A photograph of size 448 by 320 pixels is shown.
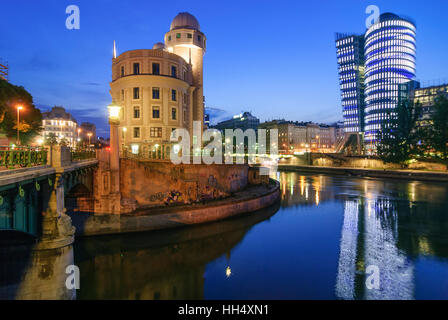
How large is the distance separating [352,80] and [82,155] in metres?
168

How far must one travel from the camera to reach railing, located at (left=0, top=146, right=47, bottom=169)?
9617mm

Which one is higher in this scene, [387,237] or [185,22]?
[185,22]

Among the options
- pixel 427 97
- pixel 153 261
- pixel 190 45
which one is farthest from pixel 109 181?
pixel 427 97

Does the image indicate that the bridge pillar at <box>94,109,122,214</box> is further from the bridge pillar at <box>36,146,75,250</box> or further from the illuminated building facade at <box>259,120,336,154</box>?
the illuminated building facade at <box>259,120,336,154</box>

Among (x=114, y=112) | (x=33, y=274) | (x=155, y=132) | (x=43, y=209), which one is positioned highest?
(x=155, y=132)

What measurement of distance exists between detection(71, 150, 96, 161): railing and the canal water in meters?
6.60

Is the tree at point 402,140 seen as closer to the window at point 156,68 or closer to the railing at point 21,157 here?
the window at point 156,68

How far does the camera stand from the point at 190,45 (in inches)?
1850

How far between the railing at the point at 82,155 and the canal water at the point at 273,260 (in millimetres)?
6596

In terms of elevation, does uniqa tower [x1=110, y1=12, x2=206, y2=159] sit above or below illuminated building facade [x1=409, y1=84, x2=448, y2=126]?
below

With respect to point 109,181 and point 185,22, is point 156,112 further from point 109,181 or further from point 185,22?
point 185,22

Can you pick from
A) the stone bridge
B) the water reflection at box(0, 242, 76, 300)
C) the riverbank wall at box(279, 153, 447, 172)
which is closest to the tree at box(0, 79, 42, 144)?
the stone bridge

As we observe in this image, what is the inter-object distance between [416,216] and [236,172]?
2169cm

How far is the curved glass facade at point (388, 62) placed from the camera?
125m
